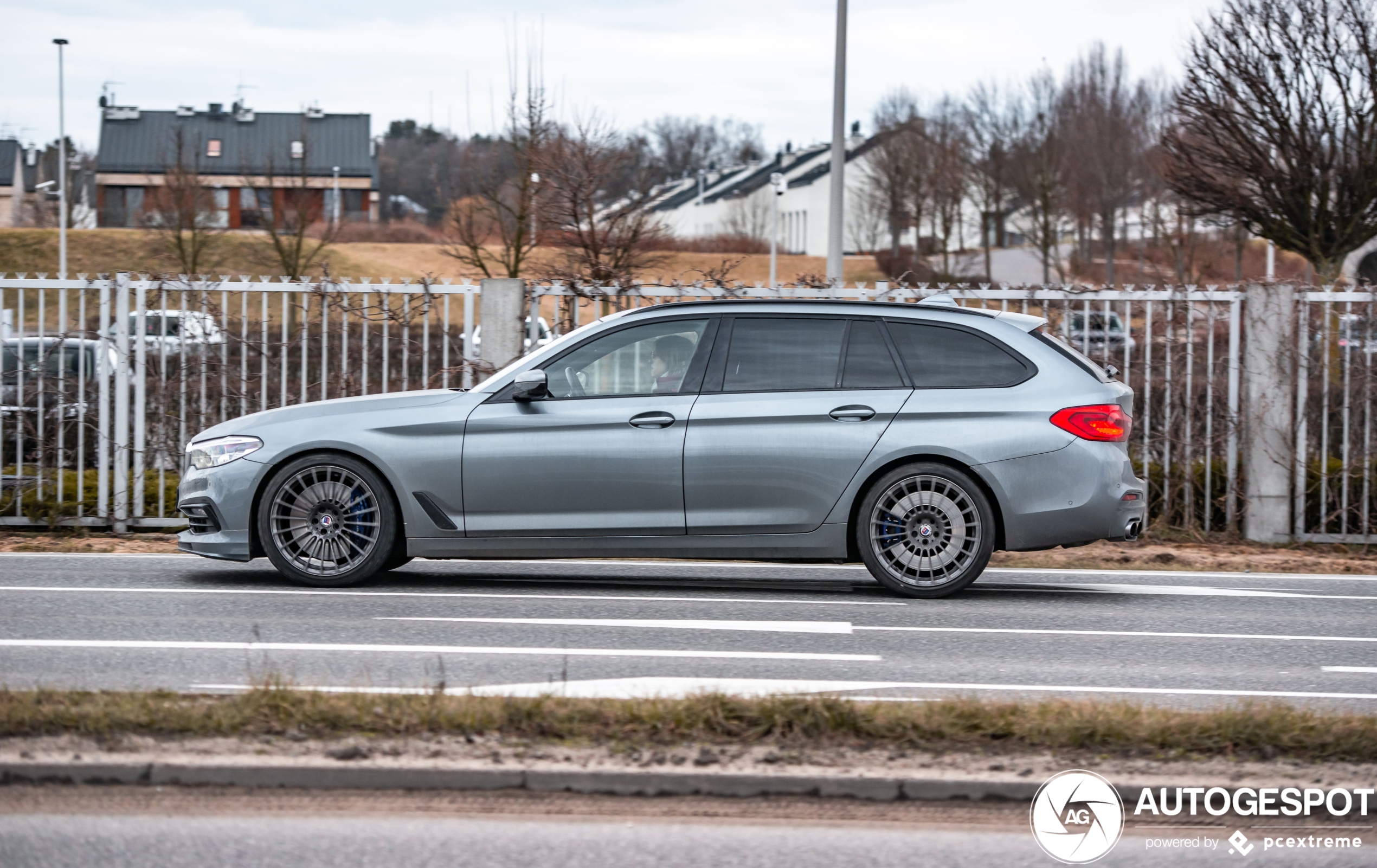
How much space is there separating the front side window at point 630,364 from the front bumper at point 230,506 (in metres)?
1.82

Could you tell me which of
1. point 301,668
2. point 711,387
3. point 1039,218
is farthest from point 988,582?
point 1039,218

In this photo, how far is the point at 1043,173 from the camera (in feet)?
180

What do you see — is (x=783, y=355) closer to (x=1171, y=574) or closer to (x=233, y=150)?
(x=1171, y=574)

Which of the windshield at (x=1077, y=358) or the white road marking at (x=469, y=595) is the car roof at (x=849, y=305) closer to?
the windshield at (x=1077, y=358)

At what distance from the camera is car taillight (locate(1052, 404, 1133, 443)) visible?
8.39 metres

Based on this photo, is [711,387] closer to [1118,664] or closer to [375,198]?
[1118,664]

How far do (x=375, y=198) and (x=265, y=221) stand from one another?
55354 mm

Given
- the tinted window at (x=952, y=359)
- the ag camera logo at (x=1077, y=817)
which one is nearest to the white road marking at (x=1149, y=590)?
the tinted window at (x=952, y=359)

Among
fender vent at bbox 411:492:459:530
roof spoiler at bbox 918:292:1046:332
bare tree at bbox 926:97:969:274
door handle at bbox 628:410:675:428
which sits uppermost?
bare tree at bbox 926:97:969:274

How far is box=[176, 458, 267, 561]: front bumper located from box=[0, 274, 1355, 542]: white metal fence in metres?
3.10

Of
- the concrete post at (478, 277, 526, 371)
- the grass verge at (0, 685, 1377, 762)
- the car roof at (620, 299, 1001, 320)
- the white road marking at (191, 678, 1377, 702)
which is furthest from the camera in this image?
the concrete post at (478, 277, 526, 371)

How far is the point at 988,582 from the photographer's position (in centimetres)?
965

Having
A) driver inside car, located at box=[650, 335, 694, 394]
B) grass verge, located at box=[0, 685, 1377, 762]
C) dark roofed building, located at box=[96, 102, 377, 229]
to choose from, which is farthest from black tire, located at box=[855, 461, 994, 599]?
dark roofed building, located at box=[96, 102, 377, 229]

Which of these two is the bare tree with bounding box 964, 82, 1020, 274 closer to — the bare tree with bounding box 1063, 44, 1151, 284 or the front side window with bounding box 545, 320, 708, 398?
the bare tree with bounding box 1063, 44, 1151, 284
